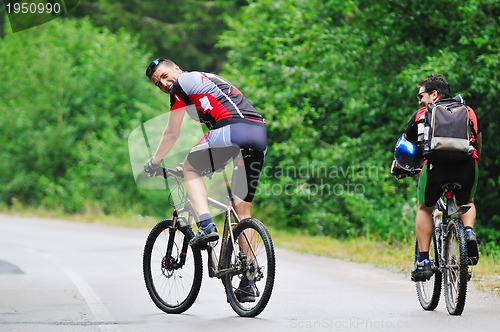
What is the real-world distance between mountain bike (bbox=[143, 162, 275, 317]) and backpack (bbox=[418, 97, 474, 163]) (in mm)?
1386

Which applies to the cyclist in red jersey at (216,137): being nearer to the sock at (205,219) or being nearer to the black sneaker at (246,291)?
the sock at (205,219)

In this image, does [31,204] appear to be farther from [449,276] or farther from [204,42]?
[449,276]

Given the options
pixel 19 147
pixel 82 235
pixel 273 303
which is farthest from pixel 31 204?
pixel 273 303

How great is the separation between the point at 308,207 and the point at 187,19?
90.3 ft

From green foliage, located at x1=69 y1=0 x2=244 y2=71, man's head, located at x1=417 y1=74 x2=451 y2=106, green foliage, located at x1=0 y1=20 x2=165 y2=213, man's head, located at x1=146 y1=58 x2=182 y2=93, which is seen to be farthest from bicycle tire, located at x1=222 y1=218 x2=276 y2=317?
green foliage, located at x1=69 y1=0 x2=244 y2=71

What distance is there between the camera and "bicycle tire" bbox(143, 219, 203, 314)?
26.9 ft

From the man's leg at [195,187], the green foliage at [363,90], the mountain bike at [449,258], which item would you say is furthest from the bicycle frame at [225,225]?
the green foliage at [363,90]

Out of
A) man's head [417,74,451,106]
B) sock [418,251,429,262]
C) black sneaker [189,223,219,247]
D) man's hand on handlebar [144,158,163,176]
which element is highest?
man's head [417,74,451,106]

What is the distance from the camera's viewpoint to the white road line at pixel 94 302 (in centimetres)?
761

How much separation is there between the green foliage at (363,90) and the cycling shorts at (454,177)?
19.7 ft

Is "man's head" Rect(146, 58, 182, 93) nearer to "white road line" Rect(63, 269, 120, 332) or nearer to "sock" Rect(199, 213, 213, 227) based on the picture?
"sock" Rect(199, 213, 213, 227)

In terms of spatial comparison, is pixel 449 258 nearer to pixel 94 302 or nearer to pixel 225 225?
pixel 225 225

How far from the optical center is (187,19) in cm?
4600

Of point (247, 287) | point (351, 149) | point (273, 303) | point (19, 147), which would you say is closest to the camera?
point (247, 287)
